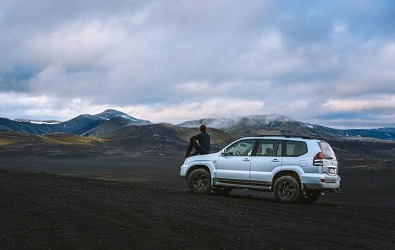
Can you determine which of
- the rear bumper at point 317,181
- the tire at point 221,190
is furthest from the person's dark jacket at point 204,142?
the rear bumper at point 317,181

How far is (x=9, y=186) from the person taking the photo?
14281 millimetres

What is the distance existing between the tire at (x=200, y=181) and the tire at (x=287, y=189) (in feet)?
8.20

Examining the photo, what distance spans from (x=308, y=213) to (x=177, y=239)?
529cm

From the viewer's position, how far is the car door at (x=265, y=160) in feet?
47.5

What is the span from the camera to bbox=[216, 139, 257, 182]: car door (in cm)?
1492

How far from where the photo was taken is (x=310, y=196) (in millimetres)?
14867

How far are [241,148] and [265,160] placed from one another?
109 cm

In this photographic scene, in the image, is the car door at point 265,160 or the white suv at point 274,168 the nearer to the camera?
the white suv at point 274,168

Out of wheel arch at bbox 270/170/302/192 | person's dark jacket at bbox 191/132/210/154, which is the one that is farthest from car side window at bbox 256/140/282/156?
person's dark jacket at bbox 191/132/210/154

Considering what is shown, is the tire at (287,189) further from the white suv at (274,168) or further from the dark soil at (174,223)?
the dark soil at (174,223)

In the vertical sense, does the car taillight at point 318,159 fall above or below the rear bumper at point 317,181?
above

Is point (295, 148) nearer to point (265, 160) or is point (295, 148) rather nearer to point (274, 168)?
point (274, 168)

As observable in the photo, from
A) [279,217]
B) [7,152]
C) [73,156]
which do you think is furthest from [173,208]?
[7,152]

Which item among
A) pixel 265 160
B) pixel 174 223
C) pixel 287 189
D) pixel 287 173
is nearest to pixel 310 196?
pixel 287 189
